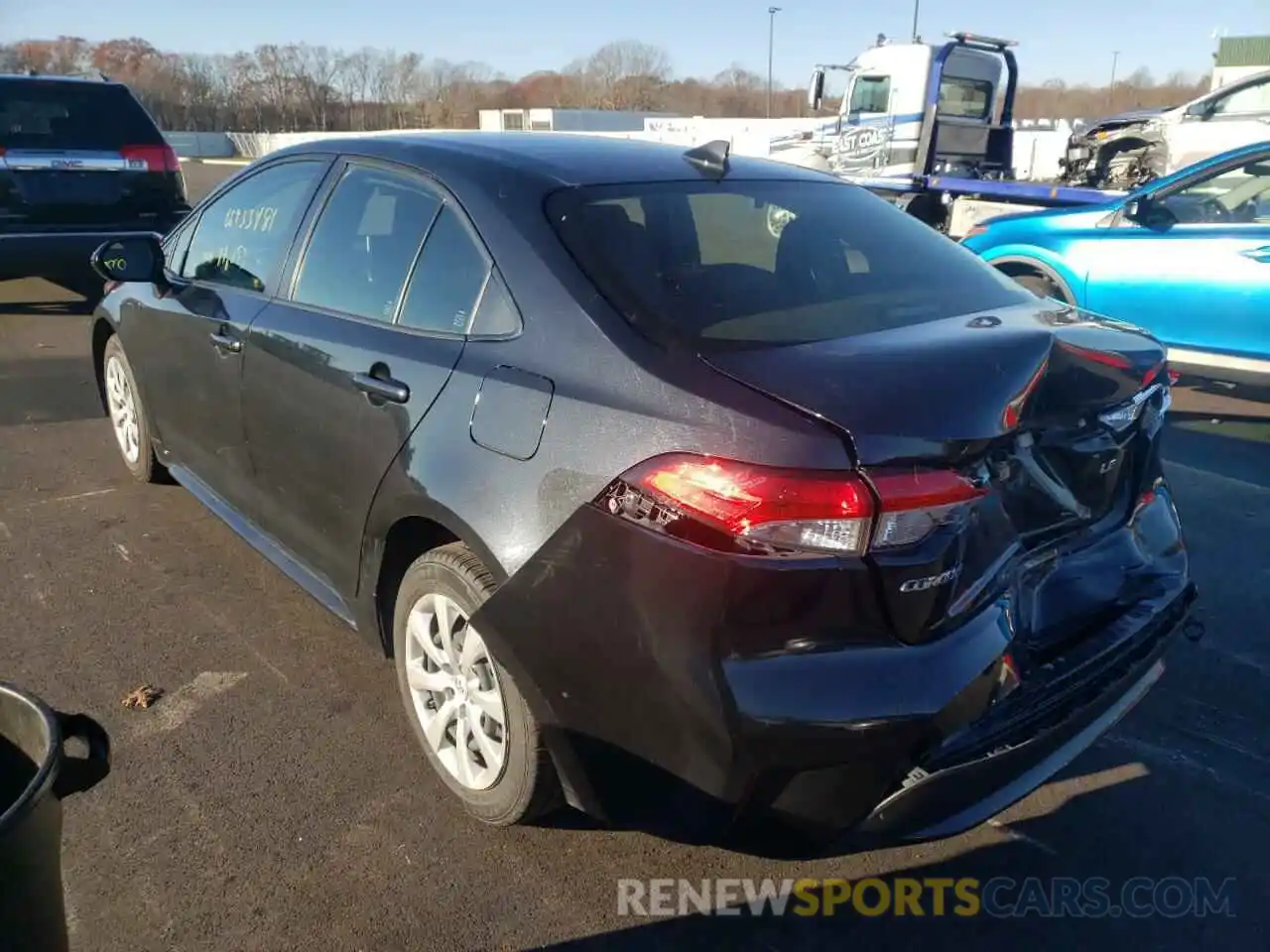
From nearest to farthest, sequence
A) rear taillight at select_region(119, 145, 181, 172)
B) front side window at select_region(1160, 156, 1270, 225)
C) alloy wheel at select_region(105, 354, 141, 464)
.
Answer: alloy wheel at select_region(105, 354, 141, 464)
front side window at select_region(1160, 156, 1270, 225)
rear taillight at select_region(119, 145, 181, 172)

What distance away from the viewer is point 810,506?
6.39ft

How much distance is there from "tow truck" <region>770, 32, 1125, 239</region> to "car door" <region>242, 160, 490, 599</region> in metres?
10.6

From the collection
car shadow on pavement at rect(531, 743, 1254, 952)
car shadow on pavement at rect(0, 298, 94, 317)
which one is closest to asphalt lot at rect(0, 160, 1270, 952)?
car shadow on pavement at rect(531, 743, 1254, 952)

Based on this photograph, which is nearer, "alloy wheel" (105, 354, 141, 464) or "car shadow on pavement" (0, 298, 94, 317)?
"alloy wheel" (105, 354, 141, 464)

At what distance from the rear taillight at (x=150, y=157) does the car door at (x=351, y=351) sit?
6309 millimetres

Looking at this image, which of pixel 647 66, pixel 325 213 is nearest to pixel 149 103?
pixel 647 66

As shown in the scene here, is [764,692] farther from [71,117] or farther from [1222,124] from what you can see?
[1222,124]

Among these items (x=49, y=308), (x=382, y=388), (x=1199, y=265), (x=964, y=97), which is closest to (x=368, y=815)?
(x=382, y=388)

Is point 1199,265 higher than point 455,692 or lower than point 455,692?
higher

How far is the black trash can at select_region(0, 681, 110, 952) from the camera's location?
148 centimetres

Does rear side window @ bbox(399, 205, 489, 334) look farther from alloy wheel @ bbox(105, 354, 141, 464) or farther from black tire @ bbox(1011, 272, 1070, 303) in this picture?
black tire @ bbox(1011, 272, 1070, 303)

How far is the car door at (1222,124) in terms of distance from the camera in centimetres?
1220

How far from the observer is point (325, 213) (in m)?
3.35

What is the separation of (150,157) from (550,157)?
23.6 feet
